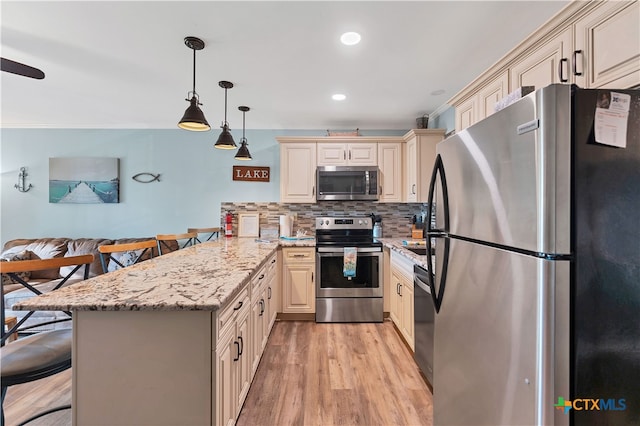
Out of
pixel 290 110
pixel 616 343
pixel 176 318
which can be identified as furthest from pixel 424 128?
pixel 176 318

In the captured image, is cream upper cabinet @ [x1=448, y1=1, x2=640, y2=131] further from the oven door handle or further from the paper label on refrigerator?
the oven door handle

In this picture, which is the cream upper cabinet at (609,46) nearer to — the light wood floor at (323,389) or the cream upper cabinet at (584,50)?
the cream upper cabinet at (584,50)

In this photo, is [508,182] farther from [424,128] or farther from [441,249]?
[424,128]

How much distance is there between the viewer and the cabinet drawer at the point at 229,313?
1.24 m

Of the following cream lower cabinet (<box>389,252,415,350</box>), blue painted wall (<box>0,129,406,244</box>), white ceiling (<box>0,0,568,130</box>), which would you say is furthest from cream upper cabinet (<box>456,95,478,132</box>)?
blue painted wall (<box>0,129,406,244</box>)

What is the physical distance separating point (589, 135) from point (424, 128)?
2.96 metres

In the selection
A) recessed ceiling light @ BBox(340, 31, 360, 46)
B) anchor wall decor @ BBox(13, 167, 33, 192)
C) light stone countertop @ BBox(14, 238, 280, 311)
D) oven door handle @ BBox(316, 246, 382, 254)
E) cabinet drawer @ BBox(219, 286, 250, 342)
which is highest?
recessed ceiling light @ BBox(340, 31, 360, 46)

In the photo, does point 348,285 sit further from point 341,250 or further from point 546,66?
point 546,66

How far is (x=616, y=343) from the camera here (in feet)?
2.77

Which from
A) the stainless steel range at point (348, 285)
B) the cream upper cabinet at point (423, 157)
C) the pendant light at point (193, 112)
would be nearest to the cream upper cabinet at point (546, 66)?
the cream upper cabinet at point (423, 157)

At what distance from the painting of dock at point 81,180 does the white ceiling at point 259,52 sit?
77 cm

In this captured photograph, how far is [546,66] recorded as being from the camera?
57.5 inches

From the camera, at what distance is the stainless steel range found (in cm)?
329

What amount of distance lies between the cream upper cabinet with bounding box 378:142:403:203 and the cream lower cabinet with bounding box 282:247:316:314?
1.30 metres
